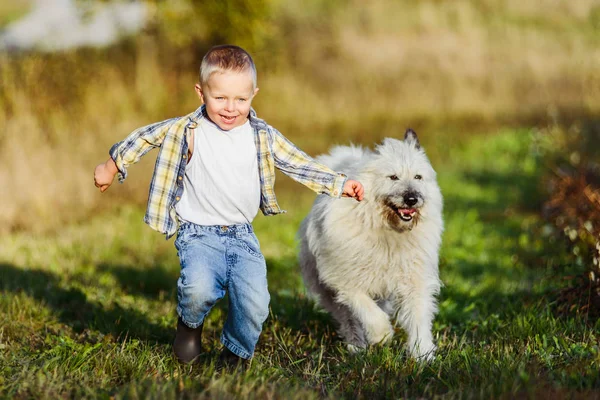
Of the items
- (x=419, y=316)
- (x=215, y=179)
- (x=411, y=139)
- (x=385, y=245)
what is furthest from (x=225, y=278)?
(x=411, y=139)

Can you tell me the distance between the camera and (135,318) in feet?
17.8

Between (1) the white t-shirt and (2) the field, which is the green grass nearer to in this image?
(2) the field

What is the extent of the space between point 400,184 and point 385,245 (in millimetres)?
448

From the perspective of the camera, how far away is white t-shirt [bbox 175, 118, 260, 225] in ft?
13.8

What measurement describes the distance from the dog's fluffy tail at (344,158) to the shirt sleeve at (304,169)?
32.0 inches

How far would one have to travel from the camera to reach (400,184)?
16.1 feet

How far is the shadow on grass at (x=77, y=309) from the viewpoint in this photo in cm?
517

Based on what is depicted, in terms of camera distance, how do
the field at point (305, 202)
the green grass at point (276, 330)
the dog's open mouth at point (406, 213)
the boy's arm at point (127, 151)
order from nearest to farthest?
the green grass at point (276, 330) → the field at point (305, 202) → the boy's arm at point (127, 151) → the dog's open mouth at point (406, 213)

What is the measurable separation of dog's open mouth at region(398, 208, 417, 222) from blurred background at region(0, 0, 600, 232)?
17.9ft

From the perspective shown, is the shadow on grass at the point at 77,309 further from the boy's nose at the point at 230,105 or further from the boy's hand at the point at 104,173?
the boy's nose at the point at 230,105

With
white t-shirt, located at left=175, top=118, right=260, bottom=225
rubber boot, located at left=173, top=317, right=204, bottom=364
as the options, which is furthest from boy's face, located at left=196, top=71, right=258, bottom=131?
rubber boot, located at left=173, top=317, right=204, bottom=364

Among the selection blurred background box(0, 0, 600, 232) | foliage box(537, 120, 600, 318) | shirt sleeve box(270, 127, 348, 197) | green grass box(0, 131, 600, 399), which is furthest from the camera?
blurred background box(0, 0, 600, 232)

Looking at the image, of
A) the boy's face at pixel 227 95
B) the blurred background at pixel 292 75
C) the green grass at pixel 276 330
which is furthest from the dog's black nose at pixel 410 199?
the blurred background at pixel 292 75

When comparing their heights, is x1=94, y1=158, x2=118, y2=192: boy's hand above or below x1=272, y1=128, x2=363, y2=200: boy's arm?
below
